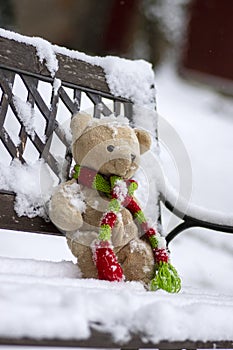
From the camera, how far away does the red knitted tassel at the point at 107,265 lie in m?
0.94

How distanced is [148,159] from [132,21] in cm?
266

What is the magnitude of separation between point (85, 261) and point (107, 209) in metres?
0.10

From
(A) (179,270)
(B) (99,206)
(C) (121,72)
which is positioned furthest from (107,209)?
(A) (179,270)

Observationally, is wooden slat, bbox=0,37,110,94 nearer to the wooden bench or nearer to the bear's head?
the wooden bench

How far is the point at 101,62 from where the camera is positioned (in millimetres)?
1341

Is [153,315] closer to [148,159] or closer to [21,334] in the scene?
[21,334]

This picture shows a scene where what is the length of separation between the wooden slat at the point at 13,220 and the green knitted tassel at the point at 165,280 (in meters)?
0.26

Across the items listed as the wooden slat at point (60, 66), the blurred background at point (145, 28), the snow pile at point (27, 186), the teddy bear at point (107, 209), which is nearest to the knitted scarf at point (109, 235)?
the teddy bear at point (107, 209)

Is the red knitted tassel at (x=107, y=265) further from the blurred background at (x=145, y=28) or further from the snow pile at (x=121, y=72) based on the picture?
the blurred background at (x=145, y=28)

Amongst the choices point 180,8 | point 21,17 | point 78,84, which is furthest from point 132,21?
point 78,84

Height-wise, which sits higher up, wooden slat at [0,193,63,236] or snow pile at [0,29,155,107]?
snow pile at [0,29,155,107]

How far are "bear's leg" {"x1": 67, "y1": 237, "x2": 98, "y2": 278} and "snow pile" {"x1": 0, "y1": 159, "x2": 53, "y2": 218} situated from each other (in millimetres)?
157

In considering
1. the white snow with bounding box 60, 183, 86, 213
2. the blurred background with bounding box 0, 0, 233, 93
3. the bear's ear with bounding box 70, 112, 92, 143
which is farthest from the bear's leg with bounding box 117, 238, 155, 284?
the blurred background with bounding box 0, 0, 233, 93

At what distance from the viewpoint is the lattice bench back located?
1158 millimetres
